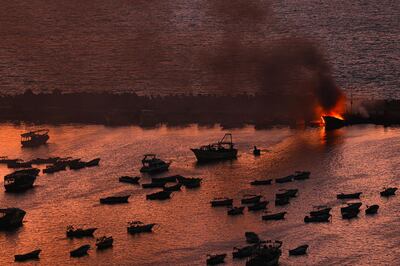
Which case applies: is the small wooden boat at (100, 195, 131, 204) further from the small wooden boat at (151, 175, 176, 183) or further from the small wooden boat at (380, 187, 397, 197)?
the small wooden boat at (380, 187, 397, 197)

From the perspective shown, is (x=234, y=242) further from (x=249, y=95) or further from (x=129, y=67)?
(x=129, y=67)

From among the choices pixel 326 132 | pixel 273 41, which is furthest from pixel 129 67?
pixel 326 132

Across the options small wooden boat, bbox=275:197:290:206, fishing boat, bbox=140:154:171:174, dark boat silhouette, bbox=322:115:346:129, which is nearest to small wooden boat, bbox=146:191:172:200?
small wooden boat, bbox=275:197:290:206

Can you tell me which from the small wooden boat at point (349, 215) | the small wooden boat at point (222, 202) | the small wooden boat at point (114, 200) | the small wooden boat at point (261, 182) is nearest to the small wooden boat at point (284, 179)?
the small wooden boat at point (261, 182)

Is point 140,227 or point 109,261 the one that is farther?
point 140,227

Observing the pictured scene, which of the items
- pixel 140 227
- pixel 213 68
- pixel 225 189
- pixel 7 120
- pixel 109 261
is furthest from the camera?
pixel 213 68

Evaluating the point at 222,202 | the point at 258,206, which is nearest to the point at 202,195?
the point at 222,202

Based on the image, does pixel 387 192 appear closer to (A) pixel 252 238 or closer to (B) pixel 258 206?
(B) pixel 258 206
